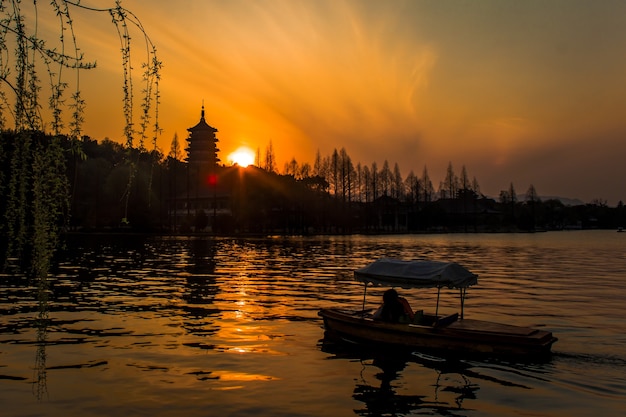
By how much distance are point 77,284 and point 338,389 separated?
25134 mm

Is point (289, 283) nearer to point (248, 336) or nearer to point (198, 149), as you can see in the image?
point (248, 336)

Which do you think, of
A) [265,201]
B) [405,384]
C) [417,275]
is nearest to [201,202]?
[265,201]

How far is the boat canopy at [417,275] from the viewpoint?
1691 cm

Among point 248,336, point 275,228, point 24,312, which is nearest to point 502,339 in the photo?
point 248,336

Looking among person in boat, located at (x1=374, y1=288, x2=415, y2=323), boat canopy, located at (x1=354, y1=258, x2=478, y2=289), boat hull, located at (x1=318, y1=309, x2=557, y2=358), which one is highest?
boat canopy, located at (x1=354, y1=258, x2=478, y2=289)

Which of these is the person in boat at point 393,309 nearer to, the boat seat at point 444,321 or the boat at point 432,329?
the boat at point 432,329

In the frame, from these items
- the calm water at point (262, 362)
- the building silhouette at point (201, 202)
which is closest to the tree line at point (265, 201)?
the building silhouette at point (201, 202)

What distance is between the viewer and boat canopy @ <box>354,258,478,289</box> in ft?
55.5

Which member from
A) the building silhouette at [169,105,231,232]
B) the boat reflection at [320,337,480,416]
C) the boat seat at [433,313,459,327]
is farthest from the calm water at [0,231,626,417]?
the building silhouette at [169,105,231,232]

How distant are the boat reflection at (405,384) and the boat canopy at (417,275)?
2359 millimetres

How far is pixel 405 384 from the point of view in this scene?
516 inches

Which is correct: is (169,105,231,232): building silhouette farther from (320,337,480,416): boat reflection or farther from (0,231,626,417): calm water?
(320,337,480,416): boat reflection

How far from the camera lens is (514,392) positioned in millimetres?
12555

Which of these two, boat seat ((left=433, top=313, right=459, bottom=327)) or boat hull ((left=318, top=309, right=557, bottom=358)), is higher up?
boat seat ((left=433, top=313, right=459, bottom=327))
